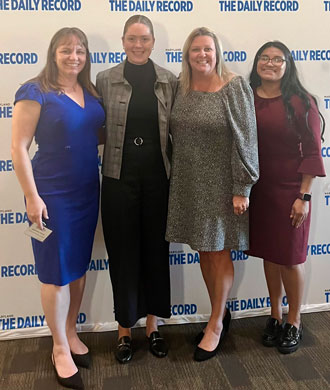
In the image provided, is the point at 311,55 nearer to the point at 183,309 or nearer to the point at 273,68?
the point at 273,68

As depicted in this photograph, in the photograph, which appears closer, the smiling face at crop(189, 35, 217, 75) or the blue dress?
the blue dress

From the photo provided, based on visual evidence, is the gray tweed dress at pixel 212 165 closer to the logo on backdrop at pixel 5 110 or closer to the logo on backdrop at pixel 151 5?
the logo on backdrop at pixel 151 5

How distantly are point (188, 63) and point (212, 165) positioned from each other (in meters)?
0.48

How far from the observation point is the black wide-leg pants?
196 centimetres

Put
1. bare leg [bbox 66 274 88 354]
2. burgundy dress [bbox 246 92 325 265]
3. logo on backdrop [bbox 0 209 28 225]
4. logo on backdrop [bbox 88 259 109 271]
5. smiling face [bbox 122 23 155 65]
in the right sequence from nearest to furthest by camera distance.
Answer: smiling face [bbox 122 23 155 65] < burgundy dress [bbox 246 92 325 265] < bare leg [bbox 66 274 88 354] < logo on backdrop [bbox 0 209 28 225] < logo on backdrop [bbox 88 259 109 271]

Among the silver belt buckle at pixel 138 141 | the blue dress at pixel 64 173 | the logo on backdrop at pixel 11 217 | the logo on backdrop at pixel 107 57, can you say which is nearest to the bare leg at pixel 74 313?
the blue dress at pixel 64 173

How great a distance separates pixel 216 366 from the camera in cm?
209

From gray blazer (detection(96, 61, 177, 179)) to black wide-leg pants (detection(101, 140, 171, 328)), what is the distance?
37mm

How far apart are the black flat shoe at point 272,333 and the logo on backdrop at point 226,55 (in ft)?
4.81

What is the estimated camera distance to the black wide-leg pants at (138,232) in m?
1.96

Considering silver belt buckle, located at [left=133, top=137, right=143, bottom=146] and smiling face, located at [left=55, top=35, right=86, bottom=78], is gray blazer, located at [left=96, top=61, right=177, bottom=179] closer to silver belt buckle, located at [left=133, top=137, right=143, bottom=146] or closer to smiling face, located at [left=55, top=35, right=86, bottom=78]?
silver belt buckle, located at [left=133, top=137, right=143, bottom=146]

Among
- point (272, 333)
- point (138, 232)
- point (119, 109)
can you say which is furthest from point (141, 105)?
point (272, 333)

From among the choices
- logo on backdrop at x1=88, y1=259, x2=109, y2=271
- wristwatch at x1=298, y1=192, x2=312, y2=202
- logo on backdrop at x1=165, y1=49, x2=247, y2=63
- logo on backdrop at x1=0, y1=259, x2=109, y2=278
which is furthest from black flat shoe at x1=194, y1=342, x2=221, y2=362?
logo on backdrop at x1=165, y1=49, x2=247, y2=63

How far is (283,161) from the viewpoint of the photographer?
80.8 inches
